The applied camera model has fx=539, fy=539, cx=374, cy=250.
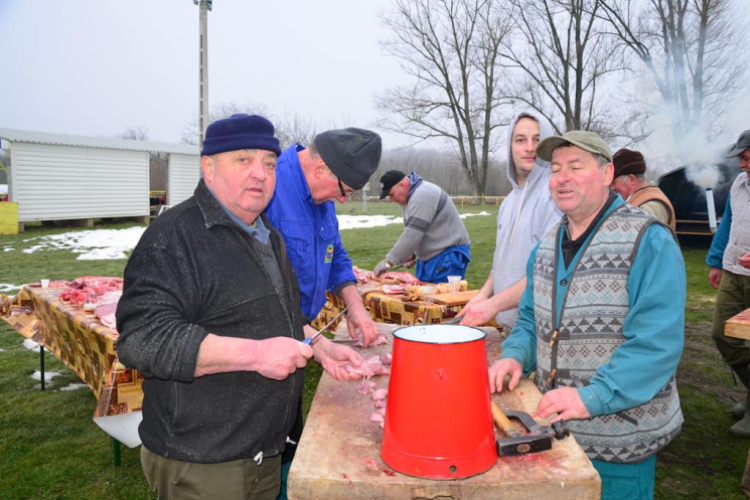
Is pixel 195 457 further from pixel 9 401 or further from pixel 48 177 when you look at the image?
pixel 48 177

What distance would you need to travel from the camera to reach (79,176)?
1909 centimetres

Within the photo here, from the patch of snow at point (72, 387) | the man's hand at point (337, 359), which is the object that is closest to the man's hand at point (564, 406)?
the man's hand at point (337, 359)

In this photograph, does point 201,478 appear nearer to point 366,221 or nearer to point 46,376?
point 46,376

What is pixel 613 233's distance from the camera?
183 centimetres

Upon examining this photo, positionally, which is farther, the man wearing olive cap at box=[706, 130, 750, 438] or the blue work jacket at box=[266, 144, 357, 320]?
the man wearing olive cap at box=[706, 130, 750, 438]

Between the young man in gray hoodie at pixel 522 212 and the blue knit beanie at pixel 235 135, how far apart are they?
1.38m

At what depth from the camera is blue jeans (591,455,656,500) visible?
1835mm

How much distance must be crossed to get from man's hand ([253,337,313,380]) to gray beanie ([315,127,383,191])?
3.59 feet

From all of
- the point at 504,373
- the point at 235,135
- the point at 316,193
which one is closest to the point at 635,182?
the point at 316,193

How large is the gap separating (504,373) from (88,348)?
333 centimetres

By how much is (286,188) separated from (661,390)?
175cm

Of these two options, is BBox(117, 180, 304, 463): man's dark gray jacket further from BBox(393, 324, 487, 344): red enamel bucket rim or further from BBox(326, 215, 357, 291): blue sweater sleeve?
BBox(326, 215, 357, 291): blue sweater sleeve

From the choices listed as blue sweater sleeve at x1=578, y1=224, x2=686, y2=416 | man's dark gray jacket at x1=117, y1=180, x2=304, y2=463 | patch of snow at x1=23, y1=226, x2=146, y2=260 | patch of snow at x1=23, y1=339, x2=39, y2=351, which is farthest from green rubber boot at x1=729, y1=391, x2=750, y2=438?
patch of snow at x1=23, y1=226, x2=146, y2=260

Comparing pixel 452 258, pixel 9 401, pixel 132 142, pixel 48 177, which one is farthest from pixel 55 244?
pixel 452 258
